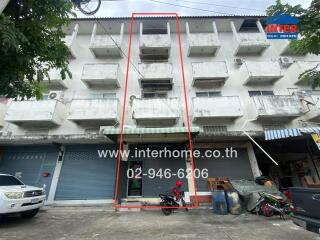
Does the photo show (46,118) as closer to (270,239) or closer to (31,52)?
(31,52)

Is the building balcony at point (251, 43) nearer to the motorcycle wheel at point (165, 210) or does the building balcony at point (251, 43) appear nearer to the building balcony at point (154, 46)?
the building balcony at point (154, 46)

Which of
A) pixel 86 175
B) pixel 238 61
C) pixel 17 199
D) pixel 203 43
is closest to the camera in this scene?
pixel 17 199

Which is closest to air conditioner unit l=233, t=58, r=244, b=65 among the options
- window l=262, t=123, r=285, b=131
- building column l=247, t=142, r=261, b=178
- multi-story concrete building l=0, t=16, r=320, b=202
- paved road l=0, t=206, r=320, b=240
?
multi-story concrete building l=0, t=16, r=320, b=202

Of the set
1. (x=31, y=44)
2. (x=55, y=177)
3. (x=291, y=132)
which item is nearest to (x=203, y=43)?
(x=291, y=132)

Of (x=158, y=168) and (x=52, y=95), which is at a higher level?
(x=52, y=95)

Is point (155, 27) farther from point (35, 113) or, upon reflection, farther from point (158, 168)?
point (158, 168)

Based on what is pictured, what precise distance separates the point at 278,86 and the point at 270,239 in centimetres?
1126

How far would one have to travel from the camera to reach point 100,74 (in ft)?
40.1

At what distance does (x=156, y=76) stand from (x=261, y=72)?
6.81 m

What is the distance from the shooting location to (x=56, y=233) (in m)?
5.07

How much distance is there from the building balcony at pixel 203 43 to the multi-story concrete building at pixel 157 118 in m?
0.07

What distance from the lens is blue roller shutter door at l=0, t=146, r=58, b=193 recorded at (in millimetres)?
10539

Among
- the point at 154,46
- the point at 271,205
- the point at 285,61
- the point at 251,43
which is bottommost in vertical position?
the point at 271,205

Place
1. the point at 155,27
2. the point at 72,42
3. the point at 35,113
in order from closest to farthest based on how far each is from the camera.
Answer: the point at 35,113, the point at 72,42, the point at 155,27
